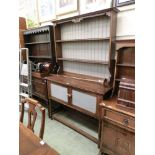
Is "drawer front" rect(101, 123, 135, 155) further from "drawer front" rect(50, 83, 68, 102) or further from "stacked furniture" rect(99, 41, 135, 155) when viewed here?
"drawer front" rect(50, 83, 68, 102)

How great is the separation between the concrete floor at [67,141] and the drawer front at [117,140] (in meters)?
0.30

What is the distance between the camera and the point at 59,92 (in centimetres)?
246

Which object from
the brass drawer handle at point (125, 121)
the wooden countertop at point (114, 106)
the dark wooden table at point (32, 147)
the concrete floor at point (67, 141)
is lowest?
the concrete floor at point (67, 141)

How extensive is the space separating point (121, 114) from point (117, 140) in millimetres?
356

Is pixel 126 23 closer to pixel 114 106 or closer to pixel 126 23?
pixel 126 23

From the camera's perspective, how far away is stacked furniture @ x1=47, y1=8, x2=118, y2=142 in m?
1.96

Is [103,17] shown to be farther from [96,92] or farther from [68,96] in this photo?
[68,96]

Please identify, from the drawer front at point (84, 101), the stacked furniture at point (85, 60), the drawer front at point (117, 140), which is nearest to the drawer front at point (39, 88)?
the stacked furniture at point (85, 60)

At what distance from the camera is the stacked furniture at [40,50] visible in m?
2.82

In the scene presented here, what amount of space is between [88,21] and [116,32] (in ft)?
1.76

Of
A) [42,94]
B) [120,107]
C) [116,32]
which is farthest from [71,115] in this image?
[116,32]

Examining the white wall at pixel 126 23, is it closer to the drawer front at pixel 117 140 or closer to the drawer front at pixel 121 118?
the drawer front at pixel 121 118

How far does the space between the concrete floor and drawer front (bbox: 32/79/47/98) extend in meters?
0.66
